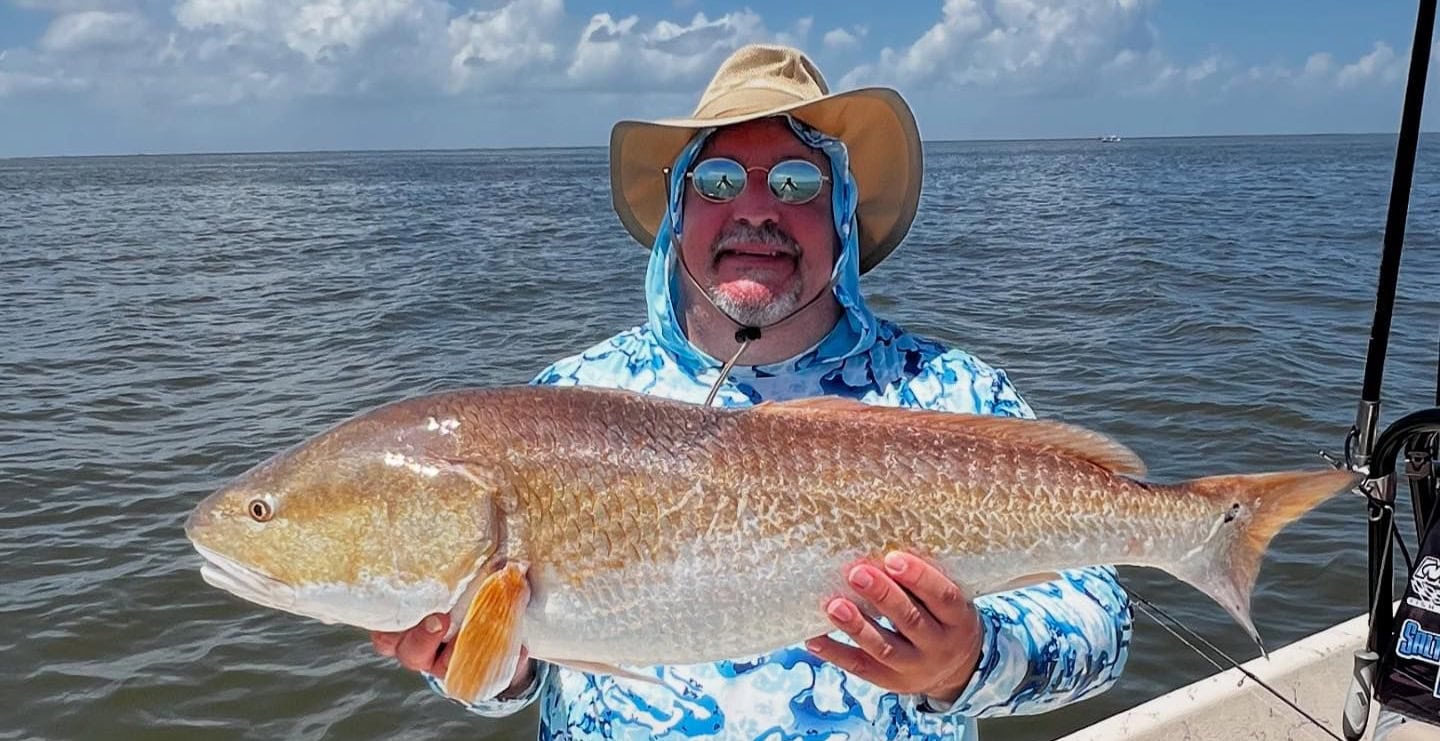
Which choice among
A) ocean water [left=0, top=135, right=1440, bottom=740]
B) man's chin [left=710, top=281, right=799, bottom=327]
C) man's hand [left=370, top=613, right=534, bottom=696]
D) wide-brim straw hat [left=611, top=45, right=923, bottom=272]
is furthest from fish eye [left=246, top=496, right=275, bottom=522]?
ocean water [left=0, top=135, right=1440, bottom=740]

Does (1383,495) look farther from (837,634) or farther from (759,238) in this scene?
(759,238)

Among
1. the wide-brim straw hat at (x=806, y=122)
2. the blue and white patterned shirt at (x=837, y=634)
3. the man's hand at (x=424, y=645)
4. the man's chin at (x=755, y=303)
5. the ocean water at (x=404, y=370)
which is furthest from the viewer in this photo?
the ocean water at (x=404, y=370)

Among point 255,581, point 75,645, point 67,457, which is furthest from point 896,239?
point 67,457

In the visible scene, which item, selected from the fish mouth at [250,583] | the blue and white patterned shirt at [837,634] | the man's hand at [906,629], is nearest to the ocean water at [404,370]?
the blue and white patterned shirt at [837,634]

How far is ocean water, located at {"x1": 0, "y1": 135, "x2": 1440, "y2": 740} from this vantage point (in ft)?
22.9

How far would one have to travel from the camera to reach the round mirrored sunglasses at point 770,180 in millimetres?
2867

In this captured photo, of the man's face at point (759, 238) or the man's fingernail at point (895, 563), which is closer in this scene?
the man's fingernail at point (895, 563)

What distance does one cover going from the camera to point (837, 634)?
2.70 metres

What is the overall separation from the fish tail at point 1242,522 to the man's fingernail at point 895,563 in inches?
24.3

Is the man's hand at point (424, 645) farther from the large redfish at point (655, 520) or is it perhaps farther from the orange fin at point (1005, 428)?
the orange fin at point (1005, 428)

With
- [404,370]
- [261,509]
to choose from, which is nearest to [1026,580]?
[261,509]

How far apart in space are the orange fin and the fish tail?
154mm

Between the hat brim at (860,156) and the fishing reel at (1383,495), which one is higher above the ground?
the hat brim at (860,156)

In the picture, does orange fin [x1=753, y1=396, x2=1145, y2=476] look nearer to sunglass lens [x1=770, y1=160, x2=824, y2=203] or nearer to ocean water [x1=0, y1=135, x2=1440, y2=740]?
sunglass lens [x1=770, y1=160, x2=824, y2=203]
